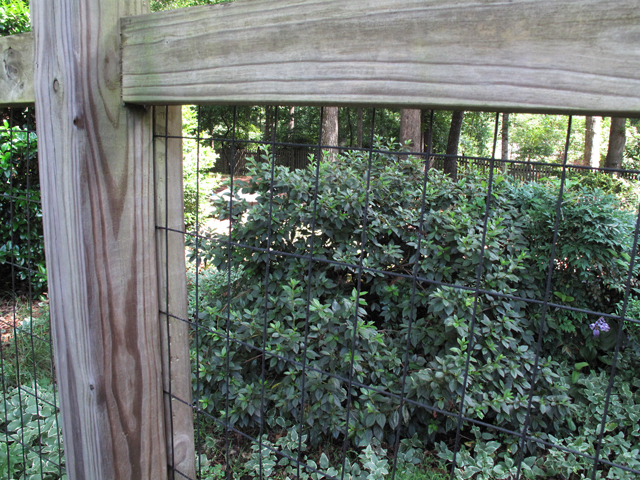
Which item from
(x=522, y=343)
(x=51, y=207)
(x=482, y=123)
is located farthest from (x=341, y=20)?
(x=482, y=123)

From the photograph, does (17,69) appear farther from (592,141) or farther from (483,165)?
(592,141)

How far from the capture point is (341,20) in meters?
0.83

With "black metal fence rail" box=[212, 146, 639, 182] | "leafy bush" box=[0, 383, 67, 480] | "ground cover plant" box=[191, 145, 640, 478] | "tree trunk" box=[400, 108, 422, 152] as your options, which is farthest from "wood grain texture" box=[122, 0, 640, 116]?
"tree trunk" box=[400, 108, 422, 152]

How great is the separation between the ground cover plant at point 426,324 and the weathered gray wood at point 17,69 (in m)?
1.50

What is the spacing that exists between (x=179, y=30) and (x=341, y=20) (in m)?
0.42

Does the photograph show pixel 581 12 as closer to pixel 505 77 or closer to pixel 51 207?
pixel 505 77

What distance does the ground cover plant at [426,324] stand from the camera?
8.43 ft

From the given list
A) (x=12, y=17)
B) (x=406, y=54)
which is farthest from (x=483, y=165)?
(x=12, y=17)

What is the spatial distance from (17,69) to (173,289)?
2.76 ft

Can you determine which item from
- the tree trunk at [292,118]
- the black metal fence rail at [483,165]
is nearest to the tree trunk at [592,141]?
the black metal fence rail at [483,165]

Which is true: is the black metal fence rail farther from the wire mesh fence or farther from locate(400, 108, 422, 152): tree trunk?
locate(400, 108, 422, 152): tree trunk

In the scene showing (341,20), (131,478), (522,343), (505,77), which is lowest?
(522,343)

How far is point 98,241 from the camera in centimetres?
121

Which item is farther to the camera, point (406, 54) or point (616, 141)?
point (616, 141)
